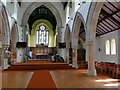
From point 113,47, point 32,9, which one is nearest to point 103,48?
point 113,47

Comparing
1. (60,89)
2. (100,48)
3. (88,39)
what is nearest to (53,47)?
(100,48)

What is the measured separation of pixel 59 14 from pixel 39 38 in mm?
12965

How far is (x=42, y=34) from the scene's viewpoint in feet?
121

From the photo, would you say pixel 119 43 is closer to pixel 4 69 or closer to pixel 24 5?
pixel 4 69

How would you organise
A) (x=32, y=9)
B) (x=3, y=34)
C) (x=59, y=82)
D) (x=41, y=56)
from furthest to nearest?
(x=41, y=56) → (x=32, y=9) → (x=3, y=34) → (x=59, y=82)

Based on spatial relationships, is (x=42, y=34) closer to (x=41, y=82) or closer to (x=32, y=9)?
(x=32, y=9)

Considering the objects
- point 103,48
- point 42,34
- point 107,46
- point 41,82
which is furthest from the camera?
point 42,34

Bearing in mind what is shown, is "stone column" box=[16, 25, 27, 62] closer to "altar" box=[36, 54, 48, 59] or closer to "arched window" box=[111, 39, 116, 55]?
A: "altar" box=[36, 54, 48, 59]

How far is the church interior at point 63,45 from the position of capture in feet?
34.0

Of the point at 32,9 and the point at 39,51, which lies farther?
the point at 39,51

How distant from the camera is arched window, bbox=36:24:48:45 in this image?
3688cm

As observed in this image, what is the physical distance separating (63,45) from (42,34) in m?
14.3

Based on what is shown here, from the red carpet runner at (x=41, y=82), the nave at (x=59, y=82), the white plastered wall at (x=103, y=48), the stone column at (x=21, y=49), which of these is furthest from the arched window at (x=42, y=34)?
the red carpet runner at (x=41, y=82)

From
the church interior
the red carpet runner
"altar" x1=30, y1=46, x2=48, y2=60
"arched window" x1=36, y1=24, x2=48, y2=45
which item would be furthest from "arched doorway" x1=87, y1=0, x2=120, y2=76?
"arched window" x1=36, y1=24, x2=48, y2=45
